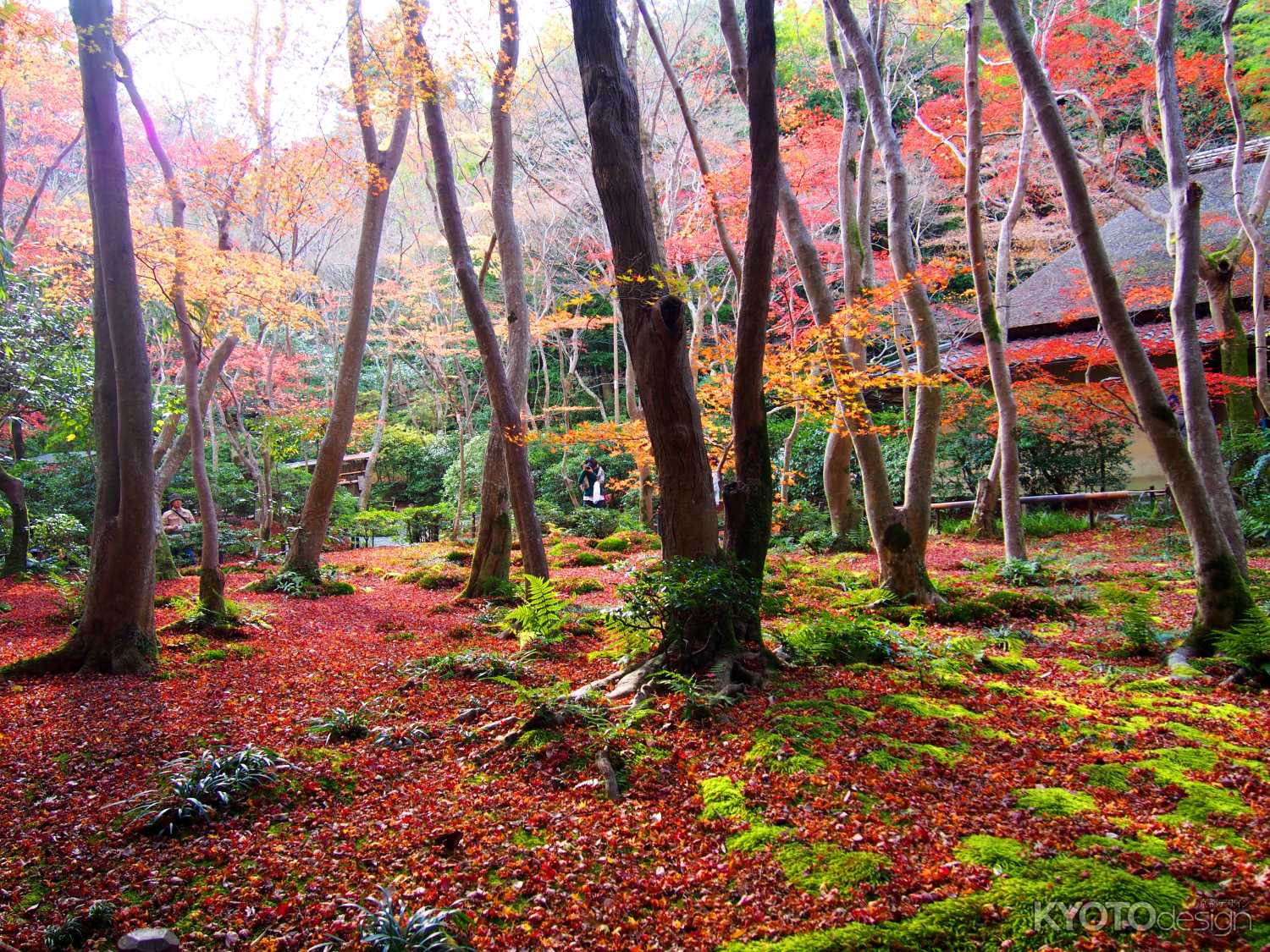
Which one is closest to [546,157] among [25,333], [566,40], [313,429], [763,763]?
[566,40]

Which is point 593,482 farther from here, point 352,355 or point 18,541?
point 18,541

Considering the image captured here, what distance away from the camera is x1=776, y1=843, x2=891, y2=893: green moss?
2.21m

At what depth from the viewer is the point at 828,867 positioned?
230cm

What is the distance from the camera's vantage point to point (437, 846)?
8.43 ft

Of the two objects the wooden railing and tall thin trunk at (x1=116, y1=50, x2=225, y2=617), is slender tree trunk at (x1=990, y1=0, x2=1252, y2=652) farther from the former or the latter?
the wooden railing

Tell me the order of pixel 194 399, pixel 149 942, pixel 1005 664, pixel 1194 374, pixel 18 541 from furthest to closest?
pixel 18 541 < pixel 194 399 < pixel 1194 374 < pixel 1005 664 < pixel 149 942

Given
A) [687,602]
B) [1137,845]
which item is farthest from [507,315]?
[1137,845]

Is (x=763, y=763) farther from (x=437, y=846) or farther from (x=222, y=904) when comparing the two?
(x=222, y=904)

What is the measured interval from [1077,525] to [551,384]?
1689 centimetres

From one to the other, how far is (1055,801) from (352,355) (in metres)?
8.24

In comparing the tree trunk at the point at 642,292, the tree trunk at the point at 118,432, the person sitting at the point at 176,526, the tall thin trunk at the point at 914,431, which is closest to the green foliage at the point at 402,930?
the tree trunk at the point at 642,292

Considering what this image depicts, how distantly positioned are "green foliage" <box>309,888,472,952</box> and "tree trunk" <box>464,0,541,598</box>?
16.9 ft

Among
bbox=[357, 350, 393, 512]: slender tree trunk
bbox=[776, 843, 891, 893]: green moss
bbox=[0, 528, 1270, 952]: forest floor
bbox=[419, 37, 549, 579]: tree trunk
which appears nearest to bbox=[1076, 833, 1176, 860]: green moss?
bbox=[0, 528, 1270, 952]: forest floor

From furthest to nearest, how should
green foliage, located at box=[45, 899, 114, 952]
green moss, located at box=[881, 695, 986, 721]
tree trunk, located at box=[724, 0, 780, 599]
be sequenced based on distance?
tree trunk, located at box=[724, 0, 780, 599] → green moss, located at box=[881, 695, 986, 721] → green foliage, located at box=[45, 899, 114, 952]
